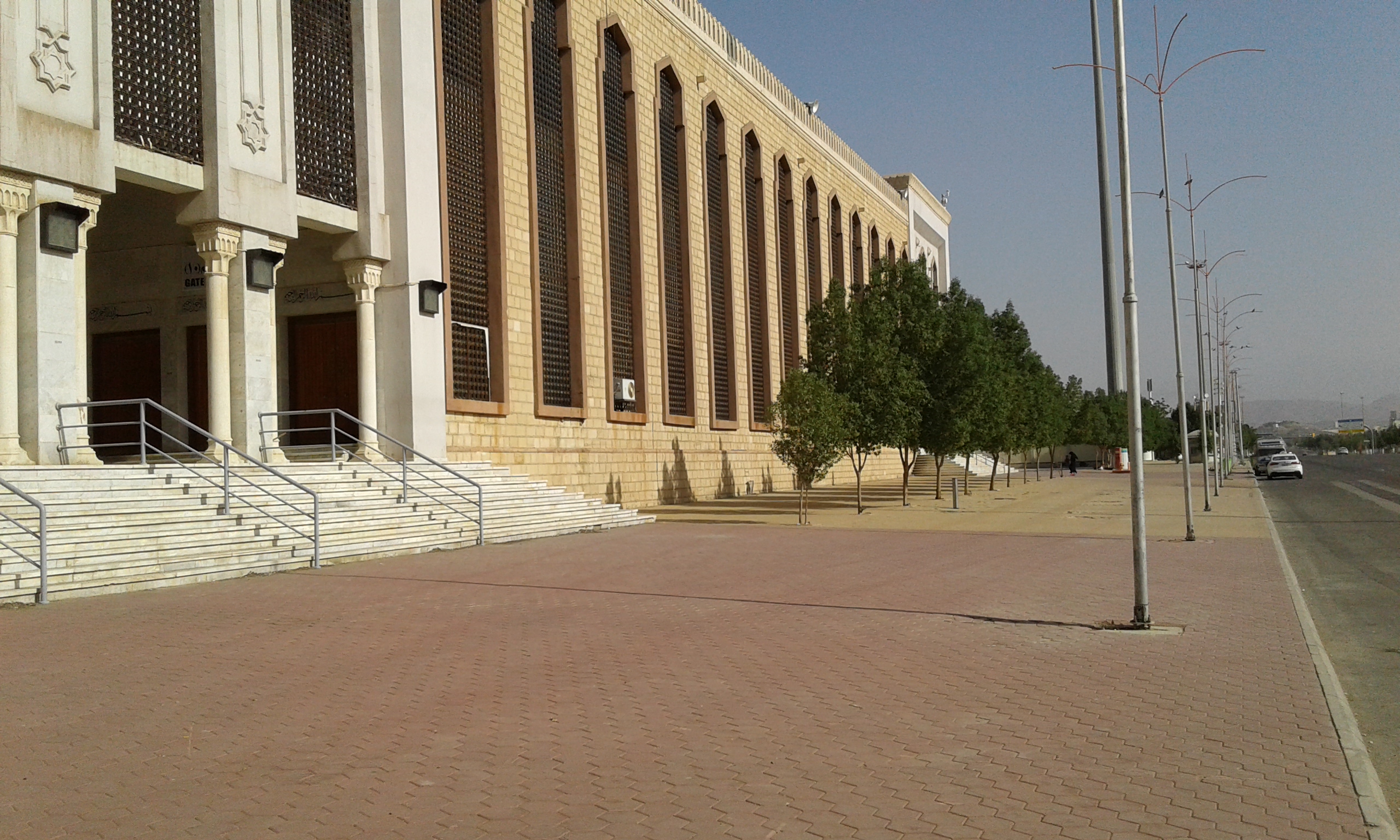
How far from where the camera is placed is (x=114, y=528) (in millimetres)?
13844

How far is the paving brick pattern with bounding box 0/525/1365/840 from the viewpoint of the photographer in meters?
5.10

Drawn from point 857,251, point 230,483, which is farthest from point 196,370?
point 857,251

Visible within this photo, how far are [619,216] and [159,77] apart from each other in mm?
16299

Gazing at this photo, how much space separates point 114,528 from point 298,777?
376 inches

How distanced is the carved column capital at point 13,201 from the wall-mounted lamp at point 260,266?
431cm

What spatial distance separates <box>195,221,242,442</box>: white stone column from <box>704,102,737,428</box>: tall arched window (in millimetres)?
22057

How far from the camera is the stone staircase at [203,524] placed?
13.0 metres

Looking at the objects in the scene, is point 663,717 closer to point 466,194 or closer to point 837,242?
point 466,194

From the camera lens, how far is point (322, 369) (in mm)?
25172

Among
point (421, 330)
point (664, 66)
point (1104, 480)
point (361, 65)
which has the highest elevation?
point (664, 66)

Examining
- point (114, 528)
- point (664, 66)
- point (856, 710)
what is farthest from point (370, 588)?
point (664, 66)

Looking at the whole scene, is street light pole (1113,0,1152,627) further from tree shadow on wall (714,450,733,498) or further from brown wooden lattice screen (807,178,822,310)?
brown wooden lattice screen (807,178,822,310)

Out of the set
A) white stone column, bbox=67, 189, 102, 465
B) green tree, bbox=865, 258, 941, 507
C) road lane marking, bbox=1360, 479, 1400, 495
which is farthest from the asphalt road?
white stone column, bbox=67, 189, 102, 465

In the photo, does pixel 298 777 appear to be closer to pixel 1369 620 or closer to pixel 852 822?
pixel 852 822
